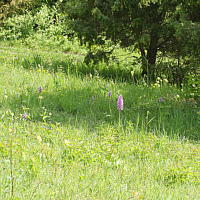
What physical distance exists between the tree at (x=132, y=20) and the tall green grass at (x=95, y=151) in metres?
1.70

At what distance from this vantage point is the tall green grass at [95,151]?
7.25ft

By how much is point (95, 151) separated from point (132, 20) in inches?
157

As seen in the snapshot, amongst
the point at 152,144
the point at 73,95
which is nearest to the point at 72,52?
the point at 73,95

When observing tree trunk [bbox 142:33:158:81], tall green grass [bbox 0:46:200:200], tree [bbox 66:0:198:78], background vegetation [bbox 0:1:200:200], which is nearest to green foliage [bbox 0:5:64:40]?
tree [bbox 66:0:198:78]

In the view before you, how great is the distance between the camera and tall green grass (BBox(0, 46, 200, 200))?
87.0 inches

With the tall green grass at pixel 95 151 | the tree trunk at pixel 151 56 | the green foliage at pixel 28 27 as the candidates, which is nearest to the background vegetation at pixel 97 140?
the tall green grass at pixel 95 151

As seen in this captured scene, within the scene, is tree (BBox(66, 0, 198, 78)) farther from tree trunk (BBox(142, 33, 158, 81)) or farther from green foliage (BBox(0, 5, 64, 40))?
green foliage (BBox(0, 5, 64, 40))

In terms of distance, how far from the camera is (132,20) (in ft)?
19.7

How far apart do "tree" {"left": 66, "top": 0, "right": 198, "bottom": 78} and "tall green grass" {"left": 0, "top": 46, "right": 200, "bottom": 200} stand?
170cm

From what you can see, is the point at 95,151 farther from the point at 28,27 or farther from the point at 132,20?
the point at 28,27

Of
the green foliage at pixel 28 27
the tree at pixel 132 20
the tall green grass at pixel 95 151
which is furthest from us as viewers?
the green foliage at pixel 28 27

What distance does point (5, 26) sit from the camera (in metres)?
12.4

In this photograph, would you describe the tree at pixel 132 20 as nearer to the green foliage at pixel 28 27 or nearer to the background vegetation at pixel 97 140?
the background vegetation at pixel 97 140

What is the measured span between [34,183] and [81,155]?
2.29 feet
